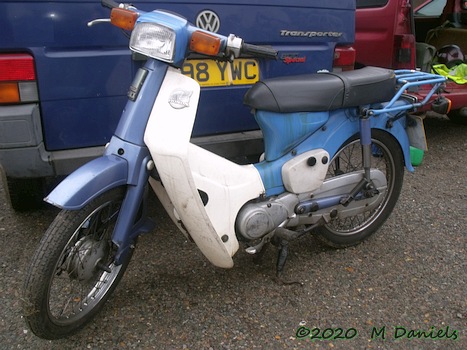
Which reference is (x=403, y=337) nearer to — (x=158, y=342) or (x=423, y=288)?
(x=423, y=288)

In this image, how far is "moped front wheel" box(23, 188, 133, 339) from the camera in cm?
199

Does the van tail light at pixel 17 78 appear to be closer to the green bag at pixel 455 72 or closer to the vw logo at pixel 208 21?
the vw logo at pixel 208 21

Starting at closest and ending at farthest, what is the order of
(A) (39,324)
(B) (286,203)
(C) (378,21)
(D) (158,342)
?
(A) (39,324), (D) (158,342), (B) (286,203), (C) (378,21)

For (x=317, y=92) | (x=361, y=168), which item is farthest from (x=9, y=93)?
(x=361, y=168)

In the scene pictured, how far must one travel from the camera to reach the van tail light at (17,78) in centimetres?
238

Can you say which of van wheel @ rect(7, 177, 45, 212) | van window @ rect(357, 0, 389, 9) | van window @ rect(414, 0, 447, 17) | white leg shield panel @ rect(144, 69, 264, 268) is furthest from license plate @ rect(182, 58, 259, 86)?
van window @ rect(414, 0, 447, 17)

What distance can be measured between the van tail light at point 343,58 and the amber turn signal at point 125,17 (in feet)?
5.36

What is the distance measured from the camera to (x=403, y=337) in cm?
234

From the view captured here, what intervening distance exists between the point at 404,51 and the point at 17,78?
3.53 metres

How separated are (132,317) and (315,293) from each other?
3.13ft

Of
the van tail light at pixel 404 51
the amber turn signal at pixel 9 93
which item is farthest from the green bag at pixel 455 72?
the amber turn signal at pixel 9 93

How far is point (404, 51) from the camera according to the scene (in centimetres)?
465

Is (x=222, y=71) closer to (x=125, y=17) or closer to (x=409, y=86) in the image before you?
(x=125, y=17)

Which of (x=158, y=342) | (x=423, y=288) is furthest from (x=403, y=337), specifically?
(x=158, y=342)
